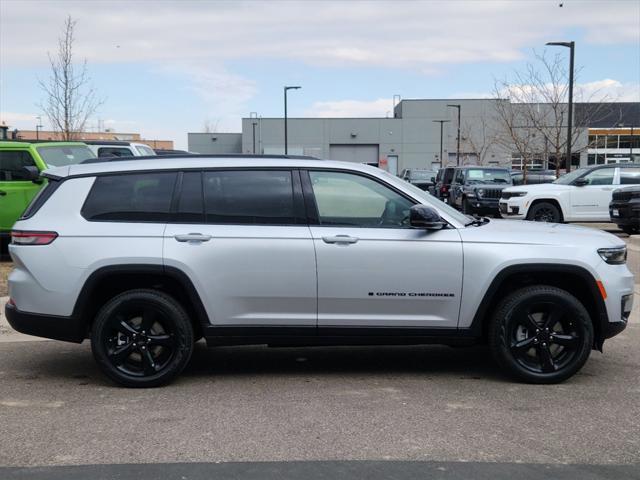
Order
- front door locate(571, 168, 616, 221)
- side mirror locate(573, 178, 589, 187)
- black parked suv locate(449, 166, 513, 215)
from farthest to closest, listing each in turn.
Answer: black parked suv locate(449, 166, 513, 215) → side mirror locate(573, 178, 589, 187) → front door locate(571, 168, 616, 221)

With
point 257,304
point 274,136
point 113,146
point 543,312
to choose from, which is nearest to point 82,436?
point 257,304

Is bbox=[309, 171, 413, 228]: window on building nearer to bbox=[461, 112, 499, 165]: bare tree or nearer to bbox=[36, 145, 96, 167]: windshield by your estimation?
bbox=[36, 145, 96, 167]: windshield

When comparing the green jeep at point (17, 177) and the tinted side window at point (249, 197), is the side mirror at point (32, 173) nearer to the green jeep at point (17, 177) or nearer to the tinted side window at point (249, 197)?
the green jeep at point (17, 177)

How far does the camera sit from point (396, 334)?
5352 mm

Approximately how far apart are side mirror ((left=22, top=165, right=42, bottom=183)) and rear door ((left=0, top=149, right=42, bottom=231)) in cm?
8

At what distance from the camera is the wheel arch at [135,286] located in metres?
5.23

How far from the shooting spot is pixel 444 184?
25.6 metres

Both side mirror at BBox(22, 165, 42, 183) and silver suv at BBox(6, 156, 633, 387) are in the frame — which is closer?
silver suv at BBox(6, 156, 633, 387)

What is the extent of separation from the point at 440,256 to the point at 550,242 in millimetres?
878

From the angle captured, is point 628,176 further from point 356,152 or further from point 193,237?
point 356,152

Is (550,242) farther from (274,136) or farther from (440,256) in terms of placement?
(274,136)

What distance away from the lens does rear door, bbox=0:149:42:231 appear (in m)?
11.8

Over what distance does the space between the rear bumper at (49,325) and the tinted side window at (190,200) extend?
1142 mm

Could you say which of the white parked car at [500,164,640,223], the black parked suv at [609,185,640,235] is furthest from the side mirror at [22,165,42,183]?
the black parked suv at [609,185,640,235]
